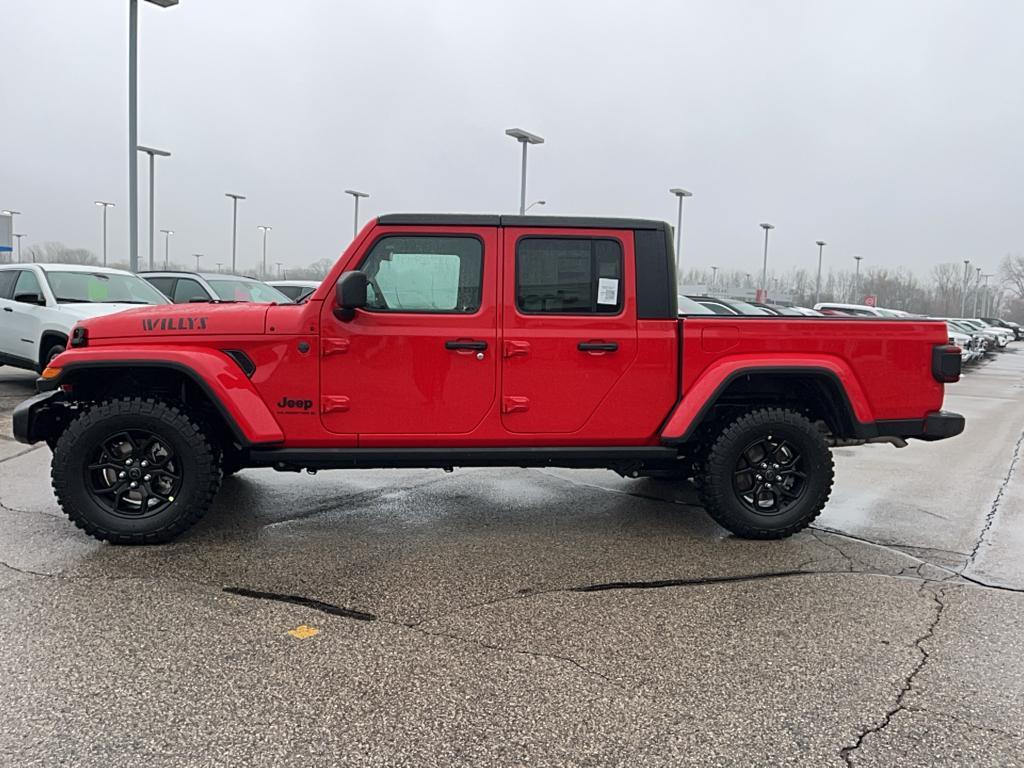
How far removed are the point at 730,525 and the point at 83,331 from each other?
4105 millimetres

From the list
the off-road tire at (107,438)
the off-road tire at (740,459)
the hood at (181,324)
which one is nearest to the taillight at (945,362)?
the off-road tire at (740,459)

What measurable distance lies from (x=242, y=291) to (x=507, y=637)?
11210mm

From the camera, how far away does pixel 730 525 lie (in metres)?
5.21

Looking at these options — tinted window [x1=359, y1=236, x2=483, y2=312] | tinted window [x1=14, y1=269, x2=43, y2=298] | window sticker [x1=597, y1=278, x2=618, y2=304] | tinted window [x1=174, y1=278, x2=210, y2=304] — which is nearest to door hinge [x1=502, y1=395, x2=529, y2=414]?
tinted window [x1=359, y1=236, x2=483, y2=312]

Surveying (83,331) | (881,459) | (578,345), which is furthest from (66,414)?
(881,459)

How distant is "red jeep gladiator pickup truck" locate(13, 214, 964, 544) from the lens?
481 centimetres

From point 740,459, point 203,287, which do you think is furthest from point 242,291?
point 740,459

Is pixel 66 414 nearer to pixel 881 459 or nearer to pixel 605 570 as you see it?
pixel 605 570

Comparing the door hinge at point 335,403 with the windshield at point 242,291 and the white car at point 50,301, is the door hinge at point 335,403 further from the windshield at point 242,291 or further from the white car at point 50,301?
the windshield at point 242,291

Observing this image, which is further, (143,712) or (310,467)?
(310,467)

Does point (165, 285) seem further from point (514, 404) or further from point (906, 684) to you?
point (906, 684)

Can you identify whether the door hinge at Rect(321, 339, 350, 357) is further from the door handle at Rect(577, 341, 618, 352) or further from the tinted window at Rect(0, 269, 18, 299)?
the tinted window at Rect(0, 269, 18, 299)

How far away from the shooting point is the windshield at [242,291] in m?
13.4

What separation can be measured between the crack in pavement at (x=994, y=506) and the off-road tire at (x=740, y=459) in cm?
95
